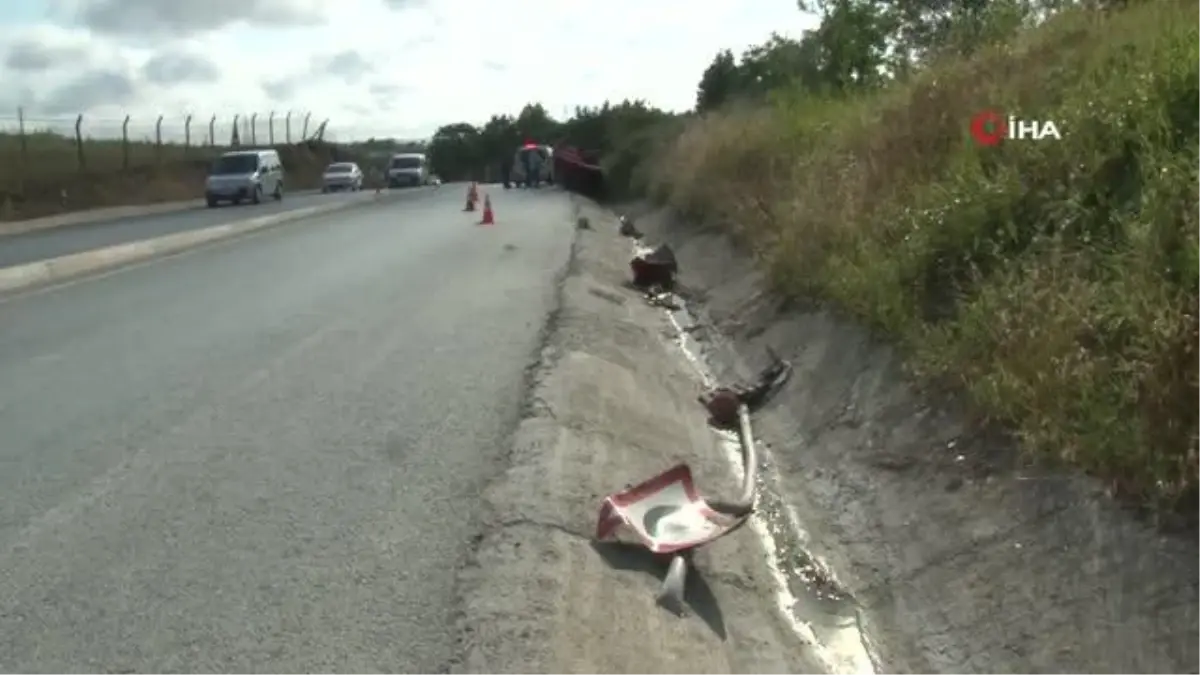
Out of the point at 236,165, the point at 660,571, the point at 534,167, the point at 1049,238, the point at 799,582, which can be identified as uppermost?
the point at 1049,238

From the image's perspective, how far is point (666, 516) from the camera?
24.5 ft

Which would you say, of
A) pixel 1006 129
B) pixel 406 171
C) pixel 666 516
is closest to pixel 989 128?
pixel 1006 129

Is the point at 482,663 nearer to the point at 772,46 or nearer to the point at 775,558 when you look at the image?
the point at 775,558

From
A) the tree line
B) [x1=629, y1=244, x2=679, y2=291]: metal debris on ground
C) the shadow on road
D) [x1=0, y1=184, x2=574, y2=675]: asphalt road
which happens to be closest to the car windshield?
the tree line

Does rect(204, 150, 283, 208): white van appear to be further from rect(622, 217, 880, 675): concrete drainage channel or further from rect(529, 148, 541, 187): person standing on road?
rect(622, 217, 880, 675): concrete drainage channel

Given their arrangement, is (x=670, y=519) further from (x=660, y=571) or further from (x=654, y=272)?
(x=654, y=272)

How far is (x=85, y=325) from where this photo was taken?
1434 centimetres

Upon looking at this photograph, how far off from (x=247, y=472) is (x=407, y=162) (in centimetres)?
6397

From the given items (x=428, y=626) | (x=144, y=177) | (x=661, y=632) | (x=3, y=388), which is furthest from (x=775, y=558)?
(x=144, y=177)

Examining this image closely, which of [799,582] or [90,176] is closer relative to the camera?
[799,582]

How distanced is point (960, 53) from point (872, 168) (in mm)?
4333

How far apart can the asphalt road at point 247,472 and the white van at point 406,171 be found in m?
53.7

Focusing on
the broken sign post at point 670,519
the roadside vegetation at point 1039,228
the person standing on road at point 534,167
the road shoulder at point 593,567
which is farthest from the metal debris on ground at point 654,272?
the person standing on road at point 534,167

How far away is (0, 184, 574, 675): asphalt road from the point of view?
18.1 ft
